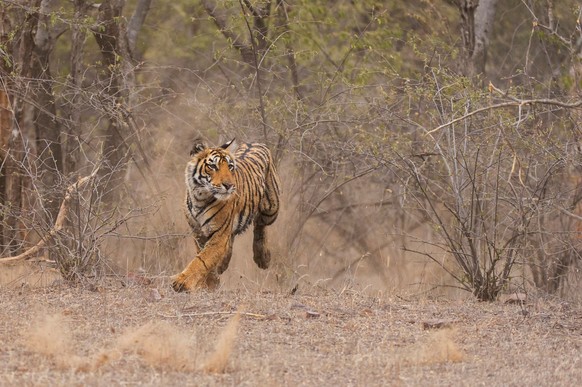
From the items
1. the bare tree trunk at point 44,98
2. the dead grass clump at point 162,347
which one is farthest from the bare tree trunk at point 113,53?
the dead grass clump at point 162,347

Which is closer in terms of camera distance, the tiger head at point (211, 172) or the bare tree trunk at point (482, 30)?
the tiger head at point (211, 172)

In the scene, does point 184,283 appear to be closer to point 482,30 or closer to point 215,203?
point 215,203

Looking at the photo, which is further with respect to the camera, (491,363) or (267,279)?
(267,279)

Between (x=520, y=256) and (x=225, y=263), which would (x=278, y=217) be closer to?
(x=225, y=263)

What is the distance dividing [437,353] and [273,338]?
3.97 feet

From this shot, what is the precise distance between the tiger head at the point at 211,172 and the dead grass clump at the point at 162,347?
10.5ft

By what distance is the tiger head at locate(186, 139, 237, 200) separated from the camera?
34.9 feet

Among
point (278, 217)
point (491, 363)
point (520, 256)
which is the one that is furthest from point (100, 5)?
point (491, 363)

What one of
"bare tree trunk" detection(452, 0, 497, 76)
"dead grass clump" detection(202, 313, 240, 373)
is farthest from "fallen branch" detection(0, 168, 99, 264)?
"bare tree trunk" detection(452, 0, 497, 76)

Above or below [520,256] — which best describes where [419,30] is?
above

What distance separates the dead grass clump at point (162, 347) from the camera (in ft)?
22.5

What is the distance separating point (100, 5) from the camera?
1541cm

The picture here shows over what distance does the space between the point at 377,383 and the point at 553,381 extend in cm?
113

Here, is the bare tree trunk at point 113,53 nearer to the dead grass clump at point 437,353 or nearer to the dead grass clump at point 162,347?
the dead grass clump at point 162,347
